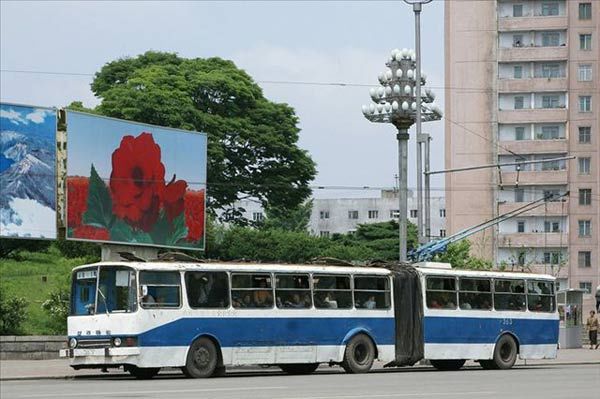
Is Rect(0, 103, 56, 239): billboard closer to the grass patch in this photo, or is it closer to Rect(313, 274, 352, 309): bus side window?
the grass patch

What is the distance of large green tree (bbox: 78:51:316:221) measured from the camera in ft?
262

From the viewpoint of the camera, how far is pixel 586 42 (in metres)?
100

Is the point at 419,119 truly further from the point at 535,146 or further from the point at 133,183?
the point at 535,146

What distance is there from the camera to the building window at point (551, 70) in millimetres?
101375

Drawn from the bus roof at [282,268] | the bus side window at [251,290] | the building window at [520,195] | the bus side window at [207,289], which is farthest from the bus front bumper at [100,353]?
the building window at [520,195]

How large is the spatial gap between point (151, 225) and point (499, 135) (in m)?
61.1

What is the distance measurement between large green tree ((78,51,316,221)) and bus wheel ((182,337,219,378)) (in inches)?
1869

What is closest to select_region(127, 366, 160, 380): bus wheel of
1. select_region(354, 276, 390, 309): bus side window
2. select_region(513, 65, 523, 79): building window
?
select_region(354, 276, 390, 309): bus side window

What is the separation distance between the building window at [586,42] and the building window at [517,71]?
479 centimetres

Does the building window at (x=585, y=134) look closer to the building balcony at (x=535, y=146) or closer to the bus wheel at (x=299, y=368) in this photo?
the building balcony at (x=535, y=146)

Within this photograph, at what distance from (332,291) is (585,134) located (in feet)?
225

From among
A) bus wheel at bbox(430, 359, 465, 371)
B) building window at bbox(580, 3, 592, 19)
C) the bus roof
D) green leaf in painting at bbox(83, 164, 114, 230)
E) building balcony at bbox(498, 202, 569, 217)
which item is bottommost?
bus wheel at bbox(430, 359, 465, 371)

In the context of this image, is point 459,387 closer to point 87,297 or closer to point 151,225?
point 87,297

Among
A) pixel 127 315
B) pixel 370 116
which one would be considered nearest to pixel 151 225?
pixel 370 116
